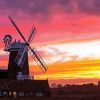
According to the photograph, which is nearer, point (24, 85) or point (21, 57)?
point (21, 57)

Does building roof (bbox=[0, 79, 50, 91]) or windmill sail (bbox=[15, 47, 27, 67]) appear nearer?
building roof (bbox=[0, 79, 50, 91])

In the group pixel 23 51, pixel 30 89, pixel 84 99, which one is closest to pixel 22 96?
pixel 30 89

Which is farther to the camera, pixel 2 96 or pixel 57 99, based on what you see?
pixel 2 96

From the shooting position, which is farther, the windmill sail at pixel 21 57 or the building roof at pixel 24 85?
the windmill sail at pixel 21 57

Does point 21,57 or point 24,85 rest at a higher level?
point 21,57

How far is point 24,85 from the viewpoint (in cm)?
9819

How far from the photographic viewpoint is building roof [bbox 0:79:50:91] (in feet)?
318

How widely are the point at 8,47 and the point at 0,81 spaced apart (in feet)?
23.7

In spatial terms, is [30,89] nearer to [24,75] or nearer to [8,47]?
[24,75]

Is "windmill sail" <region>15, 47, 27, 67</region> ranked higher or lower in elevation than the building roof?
higher

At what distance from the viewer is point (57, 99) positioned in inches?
3273

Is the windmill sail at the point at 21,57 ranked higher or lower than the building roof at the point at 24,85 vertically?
higher

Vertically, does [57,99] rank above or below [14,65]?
below

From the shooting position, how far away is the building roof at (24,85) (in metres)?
97.0
